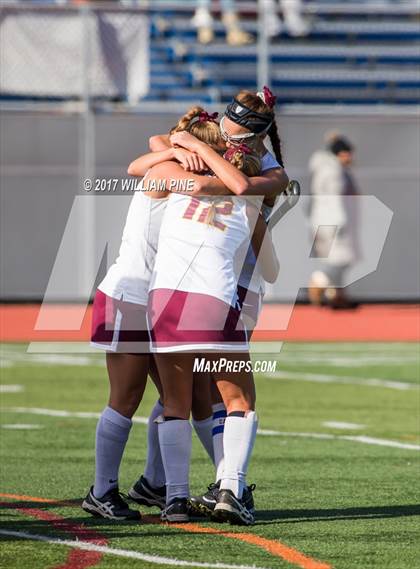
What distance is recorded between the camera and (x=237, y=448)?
21.9 ft

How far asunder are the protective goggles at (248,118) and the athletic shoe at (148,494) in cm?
182

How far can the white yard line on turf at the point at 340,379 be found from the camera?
13.5m

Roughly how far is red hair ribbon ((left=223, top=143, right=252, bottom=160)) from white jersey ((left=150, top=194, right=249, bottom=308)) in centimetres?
20

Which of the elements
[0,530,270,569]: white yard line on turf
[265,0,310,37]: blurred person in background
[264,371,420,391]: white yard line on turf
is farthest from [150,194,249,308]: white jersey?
[265,0,310,37]: blurred person in background

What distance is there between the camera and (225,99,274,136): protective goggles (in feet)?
22.3

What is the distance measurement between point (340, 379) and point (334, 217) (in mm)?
6605

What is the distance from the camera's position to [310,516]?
6980 mm

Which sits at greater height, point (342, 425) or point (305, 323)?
point (342, 425)

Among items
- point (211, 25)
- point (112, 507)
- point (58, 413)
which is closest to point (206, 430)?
point (112, 507)

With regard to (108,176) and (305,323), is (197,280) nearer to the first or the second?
(305,323)

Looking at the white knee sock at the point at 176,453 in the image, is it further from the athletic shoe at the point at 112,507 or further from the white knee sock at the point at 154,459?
the white knee sock at the point at 154,459

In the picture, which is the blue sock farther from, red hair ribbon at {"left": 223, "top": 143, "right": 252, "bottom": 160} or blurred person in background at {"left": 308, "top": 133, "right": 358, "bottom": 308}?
blurred person in background at {"left": 308, "top": 133, "right": 358, "bottom": 308}

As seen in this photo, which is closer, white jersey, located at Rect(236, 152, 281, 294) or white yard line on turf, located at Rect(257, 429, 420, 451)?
white jersey, located at Rect(236, 152, 281, 294)

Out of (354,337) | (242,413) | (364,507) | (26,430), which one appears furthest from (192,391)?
(354,337)
